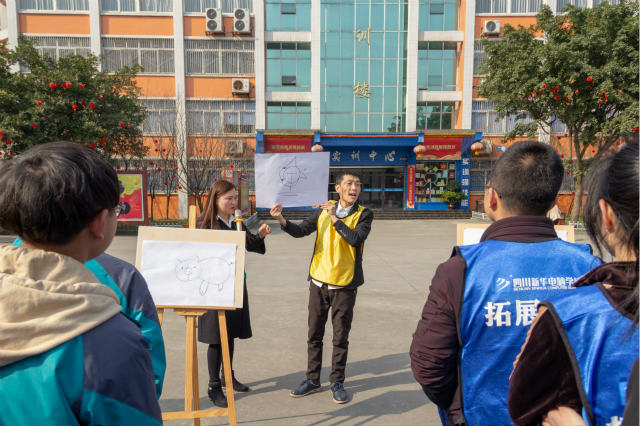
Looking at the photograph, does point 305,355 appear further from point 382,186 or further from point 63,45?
point 63,45

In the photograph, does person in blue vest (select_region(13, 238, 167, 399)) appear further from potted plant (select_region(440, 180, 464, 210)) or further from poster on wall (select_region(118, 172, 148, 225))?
potted plant (select_region(440, 180, 464, 210))

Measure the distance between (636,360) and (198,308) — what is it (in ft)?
8.13

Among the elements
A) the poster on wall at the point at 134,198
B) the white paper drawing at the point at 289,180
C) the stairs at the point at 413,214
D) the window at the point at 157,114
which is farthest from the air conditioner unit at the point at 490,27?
the white paper drawing at the point at 289,180

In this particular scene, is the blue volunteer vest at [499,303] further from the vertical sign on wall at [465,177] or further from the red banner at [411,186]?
the vertical sign on wall at [465,177]

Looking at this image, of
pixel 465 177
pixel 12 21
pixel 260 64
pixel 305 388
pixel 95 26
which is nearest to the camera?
pixel 305 388

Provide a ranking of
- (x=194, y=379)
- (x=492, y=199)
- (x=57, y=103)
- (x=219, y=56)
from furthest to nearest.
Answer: (x=219, y=56) → (x=57, y=103) → (x=194, y=379) → (x=492, y=199)

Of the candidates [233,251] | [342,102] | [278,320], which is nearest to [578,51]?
[342,102]

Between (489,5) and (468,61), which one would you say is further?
(489,5)

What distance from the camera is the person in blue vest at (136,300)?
Result: 1.64m

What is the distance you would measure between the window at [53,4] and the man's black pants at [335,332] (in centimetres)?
2372

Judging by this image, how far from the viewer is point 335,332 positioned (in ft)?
10.9

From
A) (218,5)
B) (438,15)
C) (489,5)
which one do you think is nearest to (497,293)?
(218,5)

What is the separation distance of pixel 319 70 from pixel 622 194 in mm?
22022

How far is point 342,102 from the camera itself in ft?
72.1
